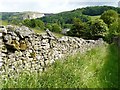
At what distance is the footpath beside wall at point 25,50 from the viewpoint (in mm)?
8641

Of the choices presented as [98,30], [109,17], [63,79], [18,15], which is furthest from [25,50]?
[109,17]

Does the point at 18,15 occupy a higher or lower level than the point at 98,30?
higher

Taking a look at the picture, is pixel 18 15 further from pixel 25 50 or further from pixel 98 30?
pixel 98 30

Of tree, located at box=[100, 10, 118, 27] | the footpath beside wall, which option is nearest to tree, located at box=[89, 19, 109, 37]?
tree, located at box=[100, 10, 118, 27]

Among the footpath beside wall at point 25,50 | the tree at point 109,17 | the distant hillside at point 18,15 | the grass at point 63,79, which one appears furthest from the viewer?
the tree at point 109,17

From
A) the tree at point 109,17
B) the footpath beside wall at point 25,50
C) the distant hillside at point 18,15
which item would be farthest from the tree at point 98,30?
the footpath beside wall at point 25,50

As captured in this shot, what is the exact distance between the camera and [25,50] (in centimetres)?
968

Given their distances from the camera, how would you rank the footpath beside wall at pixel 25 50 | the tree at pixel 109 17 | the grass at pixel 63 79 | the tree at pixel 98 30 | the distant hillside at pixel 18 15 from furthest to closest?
the tree at pixel 109 17 < the tree at pixel 98 30 < the distant hillside at pixel 18 15 < the footpath beside wall at pixel 25 50 < the grass at pixel 63 79

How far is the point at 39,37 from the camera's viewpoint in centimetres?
1080

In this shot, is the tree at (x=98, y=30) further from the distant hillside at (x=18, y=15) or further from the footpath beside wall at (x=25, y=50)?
the footpath beside wall at (x=25, y=50)

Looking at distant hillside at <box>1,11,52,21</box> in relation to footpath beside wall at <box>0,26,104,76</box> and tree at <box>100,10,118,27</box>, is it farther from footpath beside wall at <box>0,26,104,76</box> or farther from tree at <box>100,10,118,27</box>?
tree at <box>100,10,118,27</box>

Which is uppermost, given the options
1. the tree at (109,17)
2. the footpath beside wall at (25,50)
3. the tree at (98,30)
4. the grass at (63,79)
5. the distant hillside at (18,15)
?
the distant hillside at (18,15)

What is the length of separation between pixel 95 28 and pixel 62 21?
131 feet

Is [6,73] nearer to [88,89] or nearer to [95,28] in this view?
[88,89]
